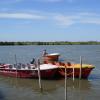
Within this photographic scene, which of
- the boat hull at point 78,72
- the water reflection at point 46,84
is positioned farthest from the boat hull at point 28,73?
the boat hull at point 78,72

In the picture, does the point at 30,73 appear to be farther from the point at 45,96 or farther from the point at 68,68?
the point at 45,96

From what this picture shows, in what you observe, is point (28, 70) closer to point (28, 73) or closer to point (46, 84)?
point (28, 73)

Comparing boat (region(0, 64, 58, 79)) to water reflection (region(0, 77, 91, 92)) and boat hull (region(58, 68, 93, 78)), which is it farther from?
boat hull (region(58, 68, 93, 78))

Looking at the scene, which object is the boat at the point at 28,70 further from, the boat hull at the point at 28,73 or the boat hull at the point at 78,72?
the boat hull at the point at 78,72

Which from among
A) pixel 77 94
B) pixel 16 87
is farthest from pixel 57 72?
pixel 77 94

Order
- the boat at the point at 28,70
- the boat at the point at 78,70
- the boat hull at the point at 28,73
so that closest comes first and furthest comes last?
the boat at the point at 78,70 < the boat at the point at 28,70 < the boat hull at the point at 28,73

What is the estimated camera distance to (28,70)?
3259 centimetres

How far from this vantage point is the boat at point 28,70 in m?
31.8

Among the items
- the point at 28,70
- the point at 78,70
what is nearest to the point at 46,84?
the point at 28,70

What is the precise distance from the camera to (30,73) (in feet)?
107

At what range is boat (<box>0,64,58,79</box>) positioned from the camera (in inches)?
1252

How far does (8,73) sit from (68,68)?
672 cm

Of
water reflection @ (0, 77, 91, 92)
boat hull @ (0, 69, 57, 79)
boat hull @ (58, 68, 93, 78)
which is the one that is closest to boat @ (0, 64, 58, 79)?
boat hull @ (0, 69, 57, 79)

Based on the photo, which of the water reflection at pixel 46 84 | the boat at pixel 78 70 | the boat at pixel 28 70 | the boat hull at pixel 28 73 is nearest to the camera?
the water reflection at pixel 46 84
